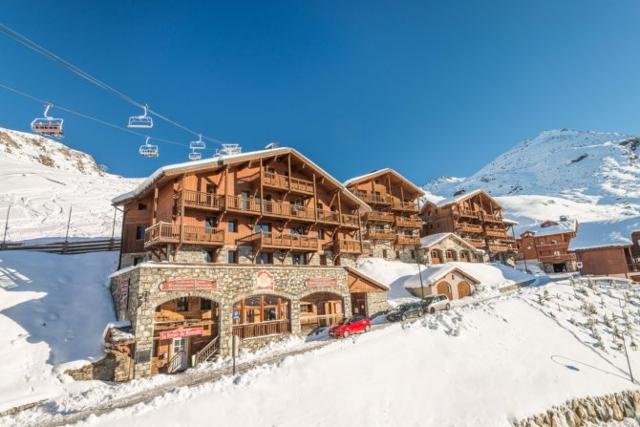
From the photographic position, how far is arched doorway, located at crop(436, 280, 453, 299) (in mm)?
31859

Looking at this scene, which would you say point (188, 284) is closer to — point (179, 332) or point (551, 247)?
point (179, 332)

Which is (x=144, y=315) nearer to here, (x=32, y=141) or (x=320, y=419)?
(x=320, y=419)

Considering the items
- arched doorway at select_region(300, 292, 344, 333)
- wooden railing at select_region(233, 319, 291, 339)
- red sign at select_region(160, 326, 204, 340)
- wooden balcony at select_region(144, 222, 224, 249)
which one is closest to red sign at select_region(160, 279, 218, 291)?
red sign at select_region(160, 326, 204, 340)

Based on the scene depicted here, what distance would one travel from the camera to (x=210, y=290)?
62.4 ft

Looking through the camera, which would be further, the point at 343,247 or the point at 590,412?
the point at 343,247

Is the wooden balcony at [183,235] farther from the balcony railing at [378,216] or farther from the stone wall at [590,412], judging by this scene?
the balcony railing at [378,216]

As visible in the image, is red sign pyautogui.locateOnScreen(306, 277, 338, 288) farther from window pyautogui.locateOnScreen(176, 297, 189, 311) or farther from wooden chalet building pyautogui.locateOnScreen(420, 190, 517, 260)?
wooden chalet building pyautogui.locateOnScreen(420, 190, 517, 260)

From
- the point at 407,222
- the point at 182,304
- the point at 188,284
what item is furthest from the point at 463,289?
the point at 188,284

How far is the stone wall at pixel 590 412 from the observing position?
1271cm

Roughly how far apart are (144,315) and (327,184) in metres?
19.7

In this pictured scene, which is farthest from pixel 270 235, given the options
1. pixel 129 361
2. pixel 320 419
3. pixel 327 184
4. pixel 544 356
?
pixel 544 356

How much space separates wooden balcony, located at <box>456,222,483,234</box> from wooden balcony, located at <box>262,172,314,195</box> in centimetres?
2978

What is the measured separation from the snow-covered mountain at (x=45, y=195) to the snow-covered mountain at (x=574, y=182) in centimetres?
6366

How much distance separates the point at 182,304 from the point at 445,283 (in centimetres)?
2460
